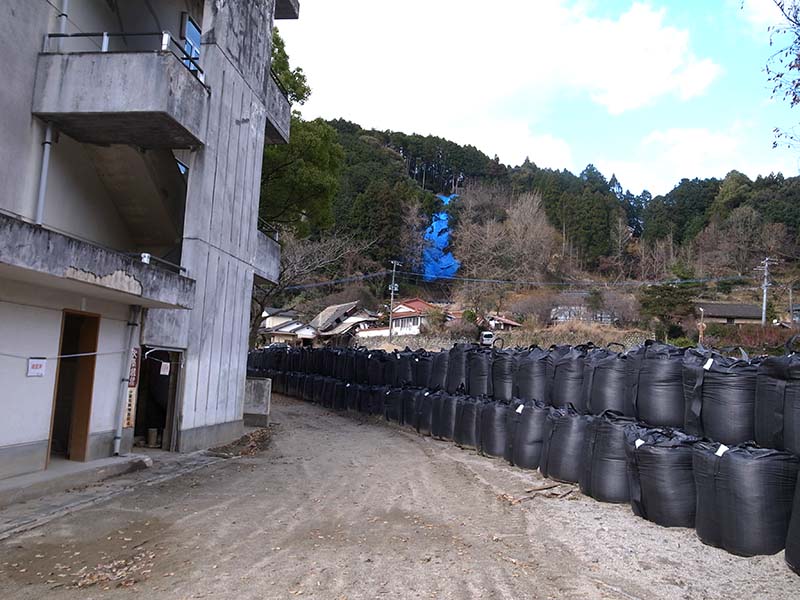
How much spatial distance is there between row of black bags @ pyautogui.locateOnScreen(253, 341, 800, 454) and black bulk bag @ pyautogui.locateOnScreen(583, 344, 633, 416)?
0.01m

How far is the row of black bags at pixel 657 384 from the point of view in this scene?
17.3 ft

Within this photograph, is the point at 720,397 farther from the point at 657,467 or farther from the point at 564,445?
the point at 564,445

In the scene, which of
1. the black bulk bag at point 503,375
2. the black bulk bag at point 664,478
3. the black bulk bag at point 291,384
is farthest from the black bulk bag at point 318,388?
the black bulk bag at point 664,478

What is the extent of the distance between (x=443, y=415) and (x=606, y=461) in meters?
5.83

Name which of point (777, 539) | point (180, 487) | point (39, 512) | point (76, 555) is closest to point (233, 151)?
point (180, 487)

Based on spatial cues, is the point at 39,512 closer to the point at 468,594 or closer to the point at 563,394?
the point at 468,594

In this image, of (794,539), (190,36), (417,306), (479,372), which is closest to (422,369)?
(479,372)

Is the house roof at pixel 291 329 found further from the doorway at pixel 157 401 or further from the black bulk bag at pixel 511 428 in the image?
the black bulk bag at pixel 511 428

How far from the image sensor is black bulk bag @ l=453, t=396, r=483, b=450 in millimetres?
10984

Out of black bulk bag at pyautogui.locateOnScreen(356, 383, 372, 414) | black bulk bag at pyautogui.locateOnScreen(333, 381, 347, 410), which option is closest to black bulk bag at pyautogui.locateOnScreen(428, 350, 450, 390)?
black bulk bag at pyautogui.locateOnScreen(356, 383, 372, 414)

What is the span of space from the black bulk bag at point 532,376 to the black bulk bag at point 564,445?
43.0 inches

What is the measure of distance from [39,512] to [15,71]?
5.00 metres

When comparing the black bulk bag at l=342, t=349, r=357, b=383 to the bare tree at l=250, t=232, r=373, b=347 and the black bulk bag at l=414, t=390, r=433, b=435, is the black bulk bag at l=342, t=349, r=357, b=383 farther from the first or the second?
the black bulk bag at l=414, t=390, r=433, b=435

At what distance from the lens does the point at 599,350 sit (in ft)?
28.7
